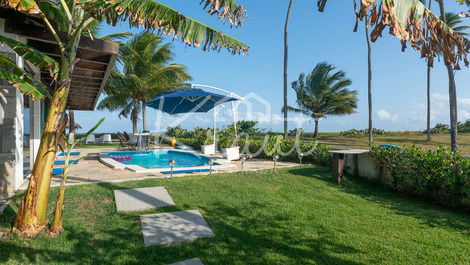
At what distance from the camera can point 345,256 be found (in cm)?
294

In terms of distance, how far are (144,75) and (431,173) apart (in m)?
20.8

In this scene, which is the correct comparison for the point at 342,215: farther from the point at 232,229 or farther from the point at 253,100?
the point at 253,100

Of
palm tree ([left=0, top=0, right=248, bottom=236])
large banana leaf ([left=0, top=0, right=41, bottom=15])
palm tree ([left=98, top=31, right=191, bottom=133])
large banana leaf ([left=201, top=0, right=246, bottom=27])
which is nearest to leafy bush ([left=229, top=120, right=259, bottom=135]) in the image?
palm tree ([left=98, top=31, right=191, bottom=133])

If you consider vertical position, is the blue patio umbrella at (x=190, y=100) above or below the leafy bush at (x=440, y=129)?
above

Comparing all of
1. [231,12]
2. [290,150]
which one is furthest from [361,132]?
[231,12]

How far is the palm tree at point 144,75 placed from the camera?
1966 cm

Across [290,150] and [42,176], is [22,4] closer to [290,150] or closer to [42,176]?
[42,176]

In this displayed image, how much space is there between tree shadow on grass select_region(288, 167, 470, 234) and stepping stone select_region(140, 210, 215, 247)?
3731 millimetres

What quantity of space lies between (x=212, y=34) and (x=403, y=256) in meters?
4.60

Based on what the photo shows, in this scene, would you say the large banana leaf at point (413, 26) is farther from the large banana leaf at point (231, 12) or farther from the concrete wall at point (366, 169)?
the concrete wall at point (366, 169)

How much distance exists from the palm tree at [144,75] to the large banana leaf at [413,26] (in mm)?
18915

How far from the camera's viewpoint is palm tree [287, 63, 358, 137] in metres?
24.7

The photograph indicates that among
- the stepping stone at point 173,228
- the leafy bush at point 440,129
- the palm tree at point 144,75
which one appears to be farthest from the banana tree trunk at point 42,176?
the leafy bush at point 440,129

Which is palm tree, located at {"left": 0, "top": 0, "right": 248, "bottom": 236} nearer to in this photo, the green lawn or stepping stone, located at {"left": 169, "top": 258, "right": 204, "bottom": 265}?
the green lawn
